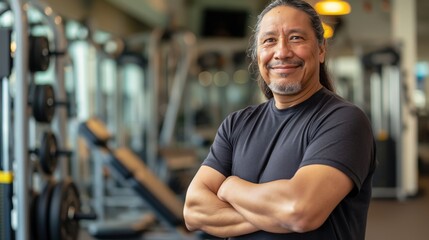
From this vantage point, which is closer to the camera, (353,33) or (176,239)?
(176,239)

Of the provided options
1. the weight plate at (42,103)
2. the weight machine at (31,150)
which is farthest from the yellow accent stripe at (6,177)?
the weight plate at (42,103)

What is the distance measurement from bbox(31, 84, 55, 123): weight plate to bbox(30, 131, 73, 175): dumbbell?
0.11m

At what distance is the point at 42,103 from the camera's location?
3.30m

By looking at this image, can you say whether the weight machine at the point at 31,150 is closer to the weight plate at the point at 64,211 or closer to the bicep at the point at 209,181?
the weight plate at the point at 64,211

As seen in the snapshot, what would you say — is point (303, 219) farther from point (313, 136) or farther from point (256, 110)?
point (256, 110)

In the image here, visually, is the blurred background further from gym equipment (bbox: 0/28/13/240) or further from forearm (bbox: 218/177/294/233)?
forearm (bbox: 218/177/294/233)

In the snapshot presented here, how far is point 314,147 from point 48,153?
7.82ft

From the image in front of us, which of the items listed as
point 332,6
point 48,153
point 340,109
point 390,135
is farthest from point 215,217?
point 390,135

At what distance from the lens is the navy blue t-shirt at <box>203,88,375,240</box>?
1347mm

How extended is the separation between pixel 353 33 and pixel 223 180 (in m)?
9.86

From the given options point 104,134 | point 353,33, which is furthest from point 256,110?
point 353,33

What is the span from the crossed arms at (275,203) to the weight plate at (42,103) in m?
2.02

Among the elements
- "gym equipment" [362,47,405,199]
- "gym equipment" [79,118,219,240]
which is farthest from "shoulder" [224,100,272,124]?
"gym equipment" [362,47,405,199]

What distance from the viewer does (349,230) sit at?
1419 millimetres
